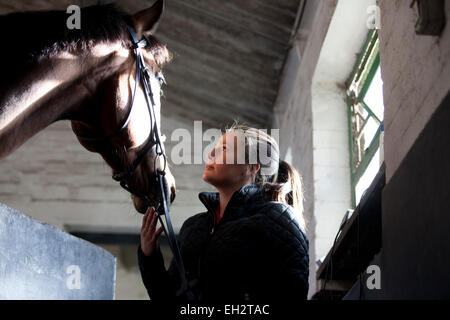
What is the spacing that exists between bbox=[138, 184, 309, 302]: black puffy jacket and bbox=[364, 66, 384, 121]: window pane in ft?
6.72

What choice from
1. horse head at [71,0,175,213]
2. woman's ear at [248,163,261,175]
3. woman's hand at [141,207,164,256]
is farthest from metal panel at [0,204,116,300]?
woman's ear at [248,163,261,175]

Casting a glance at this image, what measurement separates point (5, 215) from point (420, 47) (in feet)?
5.39

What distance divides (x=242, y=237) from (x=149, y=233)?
1.12 ft

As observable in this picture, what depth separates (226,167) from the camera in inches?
96.7

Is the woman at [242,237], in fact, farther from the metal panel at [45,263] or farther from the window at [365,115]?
the window at [365,115]

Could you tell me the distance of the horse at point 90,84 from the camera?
1990 millimetres

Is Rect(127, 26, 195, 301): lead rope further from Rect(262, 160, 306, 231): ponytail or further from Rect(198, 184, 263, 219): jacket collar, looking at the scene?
Rect(262, 160, 306, 231): ponytail

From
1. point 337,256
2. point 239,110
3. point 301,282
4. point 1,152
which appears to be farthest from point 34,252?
point 239,110

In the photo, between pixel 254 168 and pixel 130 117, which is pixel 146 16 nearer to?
pixel 130 117

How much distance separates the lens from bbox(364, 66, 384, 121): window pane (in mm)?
4160

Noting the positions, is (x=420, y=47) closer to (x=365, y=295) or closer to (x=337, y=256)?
(x=365, y=295)

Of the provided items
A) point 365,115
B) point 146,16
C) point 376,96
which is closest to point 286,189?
point 146,16

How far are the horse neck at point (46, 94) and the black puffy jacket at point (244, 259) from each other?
561 millimetres

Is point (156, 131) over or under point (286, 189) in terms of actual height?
over
